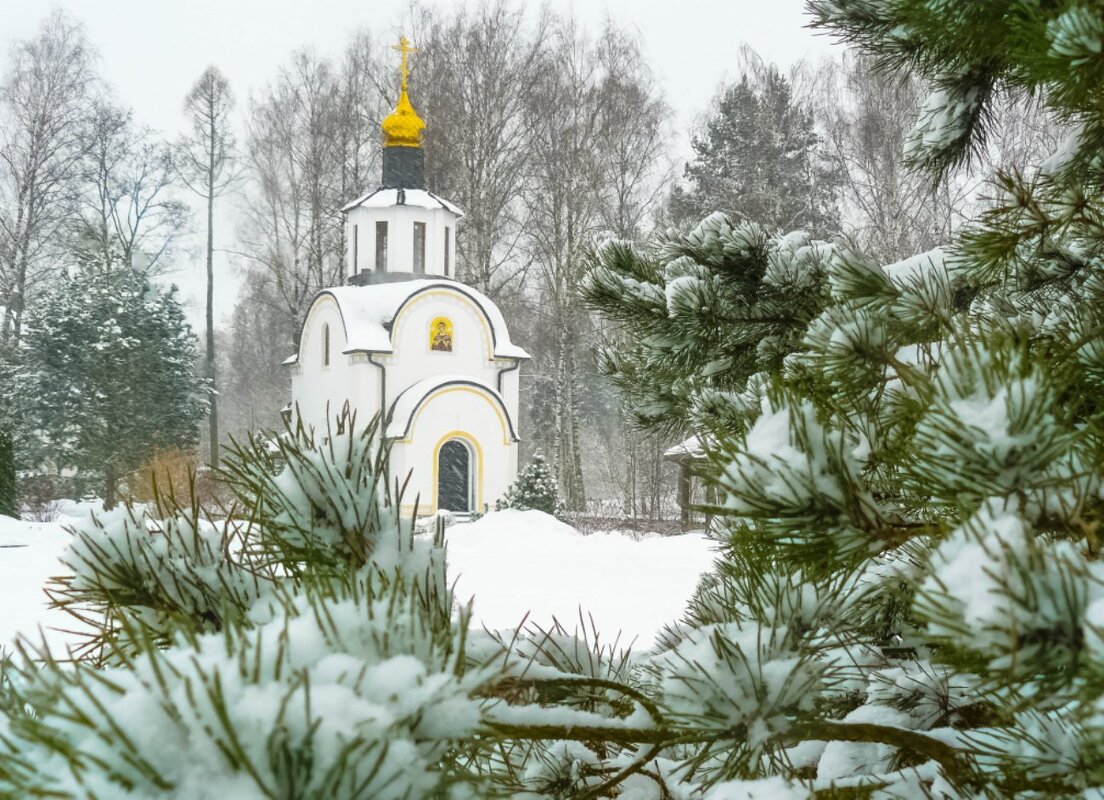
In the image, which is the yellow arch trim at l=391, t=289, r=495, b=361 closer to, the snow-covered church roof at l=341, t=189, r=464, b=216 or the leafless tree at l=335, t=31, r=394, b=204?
the snow-covered church roof at l=341, t=189, r=464, b=216

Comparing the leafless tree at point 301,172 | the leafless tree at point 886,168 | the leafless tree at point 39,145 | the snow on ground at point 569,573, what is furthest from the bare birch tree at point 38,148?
the leafless tree at point 886,168

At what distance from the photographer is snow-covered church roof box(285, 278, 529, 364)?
20.1m

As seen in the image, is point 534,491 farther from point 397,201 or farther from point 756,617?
point 756,617

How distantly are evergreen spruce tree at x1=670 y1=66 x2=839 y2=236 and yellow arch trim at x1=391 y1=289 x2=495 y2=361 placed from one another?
5073 millimetres

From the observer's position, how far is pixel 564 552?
42.6ft

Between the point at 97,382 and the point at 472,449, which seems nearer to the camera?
the point at 472,449

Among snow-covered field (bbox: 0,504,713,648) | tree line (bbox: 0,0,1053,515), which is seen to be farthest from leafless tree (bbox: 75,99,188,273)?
snow-covered field (bbox: 0,504,713,648)

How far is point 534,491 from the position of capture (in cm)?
1877

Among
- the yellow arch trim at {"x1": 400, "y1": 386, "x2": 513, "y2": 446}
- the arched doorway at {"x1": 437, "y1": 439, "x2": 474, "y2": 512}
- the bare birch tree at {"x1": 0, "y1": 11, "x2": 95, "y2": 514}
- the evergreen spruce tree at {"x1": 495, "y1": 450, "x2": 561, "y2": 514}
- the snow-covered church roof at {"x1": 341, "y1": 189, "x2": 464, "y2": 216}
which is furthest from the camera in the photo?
the bare birch tree at {"x1": 0, "y1": 11, "x2": 95, "y2": 514}

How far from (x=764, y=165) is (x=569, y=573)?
14255 millimetres

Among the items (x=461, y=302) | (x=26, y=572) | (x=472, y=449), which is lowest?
(x=26, y=572)

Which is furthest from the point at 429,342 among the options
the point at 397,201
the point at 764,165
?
the point at 764,165

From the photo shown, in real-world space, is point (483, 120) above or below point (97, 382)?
above

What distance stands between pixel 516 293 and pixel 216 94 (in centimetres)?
954
